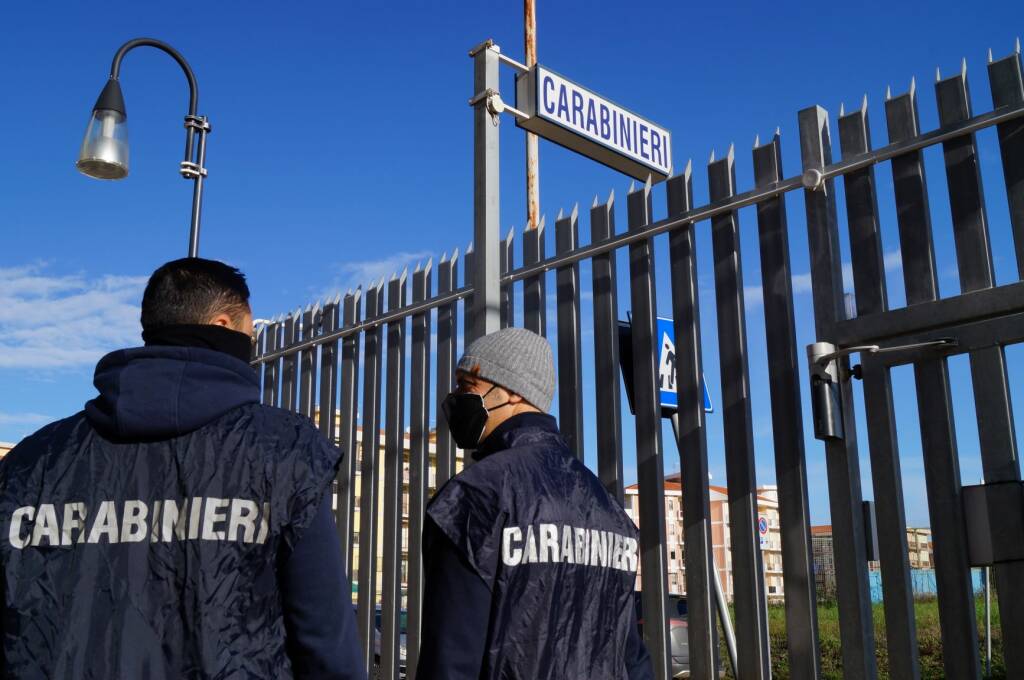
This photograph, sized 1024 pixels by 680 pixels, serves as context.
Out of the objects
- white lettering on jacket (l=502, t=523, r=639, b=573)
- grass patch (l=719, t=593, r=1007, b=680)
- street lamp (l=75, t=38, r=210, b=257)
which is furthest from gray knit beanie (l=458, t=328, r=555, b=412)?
grass patch (l=719, t=593, r=1007, b=680)

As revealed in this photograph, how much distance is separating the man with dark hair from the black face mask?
768 millimetres

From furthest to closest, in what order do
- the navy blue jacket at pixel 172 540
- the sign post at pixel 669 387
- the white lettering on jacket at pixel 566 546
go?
1. the sign post at pixel 669 387
2. the white lettering on jacket at pixel 566 546
3. the navy blue jacket at pixel 172 540

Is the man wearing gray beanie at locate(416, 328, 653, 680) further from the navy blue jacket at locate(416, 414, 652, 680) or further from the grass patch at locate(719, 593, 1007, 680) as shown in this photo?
the grass patch at locate(719, 593, 1007, 680)

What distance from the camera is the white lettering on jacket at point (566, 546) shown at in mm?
2334

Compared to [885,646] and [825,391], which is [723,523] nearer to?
[885,646]

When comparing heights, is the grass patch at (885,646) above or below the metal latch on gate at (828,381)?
below

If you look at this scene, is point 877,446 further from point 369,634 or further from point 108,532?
point 369,634

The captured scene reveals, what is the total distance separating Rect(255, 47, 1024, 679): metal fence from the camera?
370 centimetres

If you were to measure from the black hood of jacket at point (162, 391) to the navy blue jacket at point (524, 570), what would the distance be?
0.57 metres

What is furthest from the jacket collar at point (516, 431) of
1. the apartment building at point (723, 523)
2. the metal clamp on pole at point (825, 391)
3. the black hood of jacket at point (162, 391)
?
the apartment building at point (723, 523)

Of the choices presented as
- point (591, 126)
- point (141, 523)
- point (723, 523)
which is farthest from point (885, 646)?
point (141, 523)

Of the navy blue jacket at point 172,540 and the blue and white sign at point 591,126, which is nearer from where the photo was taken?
the navy blue jacket at point 172,540

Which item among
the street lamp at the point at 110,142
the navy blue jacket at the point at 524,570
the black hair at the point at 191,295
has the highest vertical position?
the street lamp at the point at 110,142

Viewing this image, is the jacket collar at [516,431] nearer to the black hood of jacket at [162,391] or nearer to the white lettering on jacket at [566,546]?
the white lettering on jacket at [566,546]
